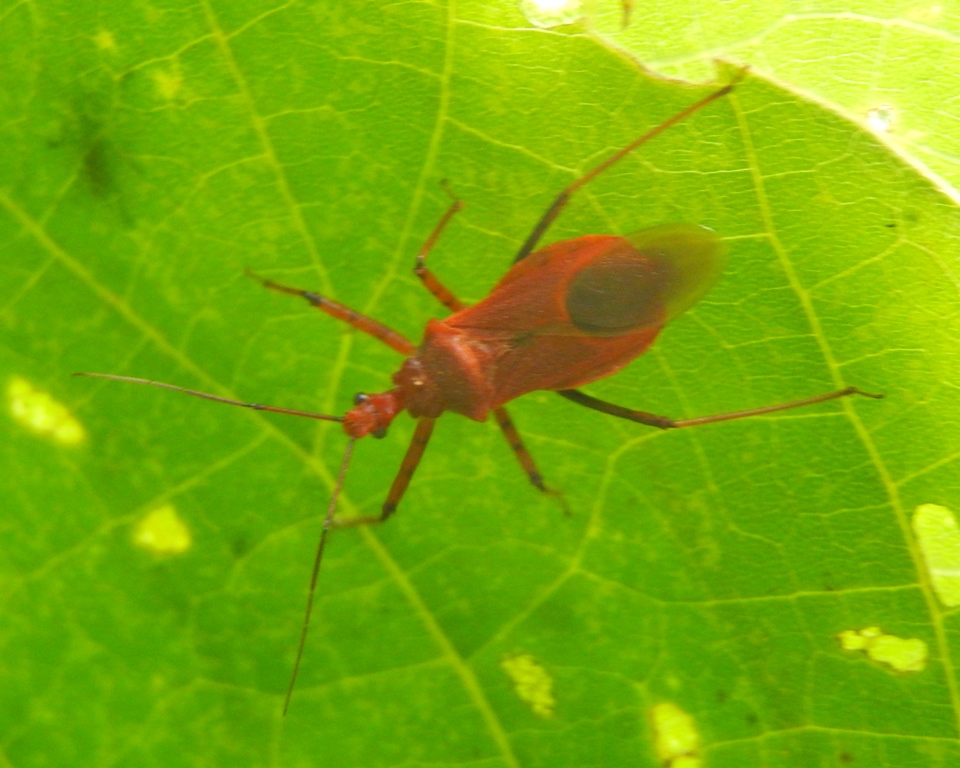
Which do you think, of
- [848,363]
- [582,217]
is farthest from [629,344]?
[848,363]

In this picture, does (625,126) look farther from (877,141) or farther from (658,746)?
(658,746)

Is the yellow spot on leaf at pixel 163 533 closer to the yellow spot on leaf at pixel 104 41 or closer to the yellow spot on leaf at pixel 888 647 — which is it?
the yellow spot on leaf at pixel 104 41

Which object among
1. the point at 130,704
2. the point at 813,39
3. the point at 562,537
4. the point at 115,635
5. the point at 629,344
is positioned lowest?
the point at 130,704

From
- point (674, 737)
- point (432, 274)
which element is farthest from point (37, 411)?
point (674, 737)

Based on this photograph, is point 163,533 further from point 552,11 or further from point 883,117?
point 883,117

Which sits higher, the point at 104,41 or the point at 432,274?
the point at 104,41

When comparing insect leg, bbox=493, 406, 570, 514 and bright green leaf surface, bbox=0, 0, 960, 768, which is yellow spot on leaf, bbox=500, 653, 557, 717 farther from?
insect leg, bbox=493, 406, 570, 514

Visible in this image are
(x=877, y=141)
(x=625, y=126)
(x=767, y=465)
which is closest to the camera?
(x=877, y=141)
